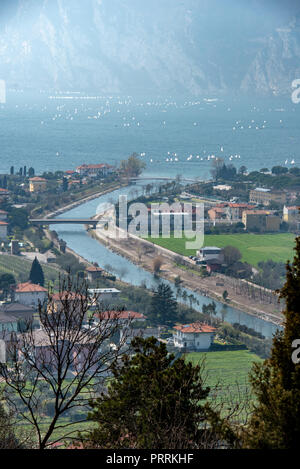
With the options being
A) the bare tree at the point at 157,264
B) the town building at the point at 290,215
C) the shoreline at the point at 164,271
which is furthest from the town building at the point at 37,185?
the bare tree at the point at 157,264

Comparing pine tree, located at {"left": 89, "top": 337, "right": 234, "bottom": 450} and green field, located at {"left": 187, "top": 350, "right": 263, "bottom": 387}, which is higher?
pine tree, located at {"left": 89, "top": 337, "right": 234, "bottom": 450}

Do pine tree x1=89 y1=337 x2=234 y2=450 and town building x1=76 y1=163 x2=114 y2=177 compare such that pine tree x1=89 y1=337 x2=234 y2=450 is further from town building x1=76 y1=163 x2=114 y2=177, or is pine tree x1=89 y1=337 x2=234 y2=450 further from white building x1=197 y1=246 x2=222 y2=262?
town building x1=76 y1=163 x2=114 y2=177

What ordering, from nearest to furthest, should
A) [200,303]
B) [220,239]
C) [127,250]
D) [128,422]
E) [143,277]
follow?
[128,422], [200,303], [143,277], [127,250], [220,239]

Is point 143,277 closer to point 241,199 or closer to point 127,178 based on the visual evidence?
point 241,199

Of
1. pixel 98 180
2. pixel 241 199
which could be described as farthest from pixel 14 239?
pixel 98 180

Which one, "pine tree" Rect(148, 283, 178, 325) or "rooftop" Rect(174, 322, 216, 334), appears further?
"pine tree" Rect(148, 283, 178, 325)

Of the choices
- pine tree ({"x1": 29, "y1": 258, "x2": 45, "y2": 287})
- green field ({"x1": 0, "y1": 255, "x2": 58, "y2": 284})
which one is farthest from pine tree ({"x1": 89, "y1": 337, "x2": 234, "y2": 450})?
green field ({"x1": 0, "y1": 255, "x2": 58, "y2": 284})
